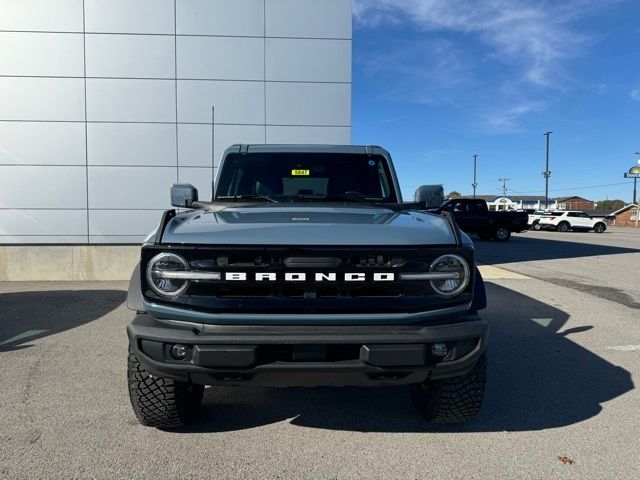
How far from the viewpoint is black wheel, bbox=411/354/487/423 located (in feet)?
9.82

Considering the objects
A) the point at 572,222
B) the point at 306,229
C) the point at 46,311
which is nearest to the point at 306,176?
the point at 306,229

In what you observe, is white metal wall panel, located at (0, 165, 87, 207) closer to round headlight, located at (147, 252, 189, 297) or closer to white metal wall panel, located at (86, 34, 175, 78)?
white metal wall panel, located at (86, 34, 175, 78)

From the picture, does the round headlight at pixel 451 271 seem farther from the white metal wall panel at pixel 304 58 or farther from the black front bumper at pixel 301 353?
the white metal wall panel at pixel 304 58

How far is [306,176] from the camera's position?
13.8ft

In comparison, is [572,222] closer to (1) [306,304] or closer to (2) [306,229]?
(2) [306,229]

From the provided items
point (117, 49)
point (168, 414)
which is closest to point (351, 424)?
point (168, 414)

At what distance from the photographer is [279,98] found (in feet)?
32.7

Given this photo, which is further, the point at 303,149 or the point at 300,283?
the point at 303,149

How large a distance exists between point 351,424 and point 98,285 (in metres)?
7.17

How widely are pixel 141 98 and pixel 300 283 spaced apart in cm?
877

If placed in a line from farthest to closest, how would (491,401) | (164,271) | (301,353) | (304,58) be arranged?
(304,58)
(491,401)
(164,271)
(301,353)

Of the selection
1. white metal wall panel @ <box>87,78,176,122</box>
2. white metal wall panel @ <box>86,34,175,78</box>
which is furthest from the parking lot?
white metal wall panel @ <box>86,34,175,78</box>

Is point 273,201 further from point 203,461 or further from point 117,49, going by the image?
point 117,49

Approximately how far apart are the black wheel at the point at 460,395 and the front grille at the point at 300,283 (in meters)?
0.73
